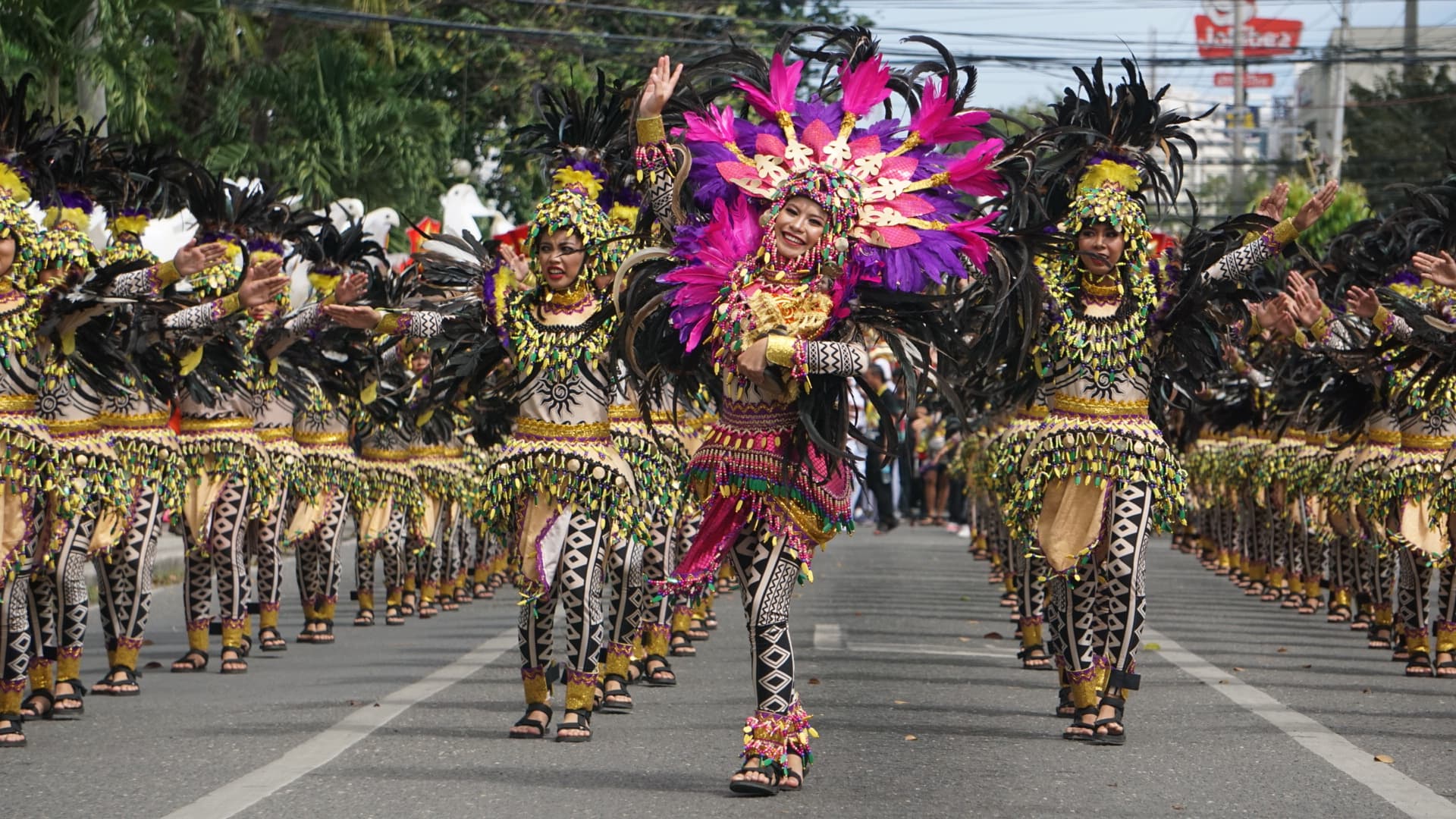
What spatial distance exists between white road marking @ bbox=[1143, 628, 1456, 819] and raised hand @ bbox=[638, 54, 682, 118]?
3.62 metres

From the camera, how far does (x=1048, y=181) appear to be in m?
9.59

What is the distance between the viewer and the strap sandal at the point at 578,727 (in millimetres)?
8938

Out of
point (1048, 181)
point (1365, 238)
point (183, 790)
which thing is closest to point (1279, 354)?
point (1365, 238)

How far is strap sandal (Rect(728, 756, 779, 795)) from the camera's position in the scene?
7.46 meters

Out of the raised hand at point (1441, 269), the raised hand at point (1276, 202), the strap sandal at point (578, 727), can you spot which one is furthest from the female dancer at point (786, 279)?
the raised hand at point (1441, 269)

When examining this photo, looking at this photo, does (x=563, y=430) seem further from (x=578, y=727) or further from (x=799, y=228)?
(x=799, y=228)

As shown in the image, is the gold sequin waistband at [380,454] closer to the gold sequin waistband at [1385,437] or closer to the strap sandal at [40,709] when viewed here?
the strap sandal at [40,709]

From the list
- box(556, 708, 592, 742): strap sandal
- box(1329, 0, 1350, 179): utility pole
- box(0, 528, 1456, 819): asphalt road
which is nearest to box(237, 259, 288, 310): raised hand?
box(0, 528, 1456, 819): asphalt road

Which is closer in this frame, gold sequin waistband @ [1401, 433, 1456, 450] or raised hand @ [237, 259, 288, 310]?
raised hand @ [237, 259, 288, 310]

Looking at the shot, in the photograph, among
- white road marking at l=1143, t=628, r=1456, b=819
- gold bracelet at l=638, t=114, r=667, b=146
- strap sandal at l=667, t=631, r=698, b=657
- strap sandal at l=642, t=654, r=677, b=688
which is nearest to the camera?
white road marking at l=1143, t=628, r=1456, b=819

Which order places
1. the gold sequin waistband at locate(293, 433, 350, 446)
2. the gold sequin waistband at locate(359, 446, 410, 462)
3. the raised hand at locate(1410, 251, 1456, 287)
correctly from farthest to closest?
the gold sequin waistband at locate(359, 446, 410, 462), the gold sequin waistband at locate(293, 433, 350, 446), the raised hand at locate(1410, 251, 1456, 287)

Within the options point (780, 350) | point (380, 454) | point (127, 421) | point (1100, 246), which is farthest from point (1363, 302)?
point (380, 454)

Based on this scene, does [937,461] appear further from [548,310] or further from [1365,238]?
[548,310]

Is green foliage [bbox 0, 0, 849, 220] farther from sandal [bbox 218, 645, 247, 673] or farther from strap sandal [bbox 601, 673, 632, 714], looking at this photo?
strap sandal [bbox 601, 673, 632, 714]
